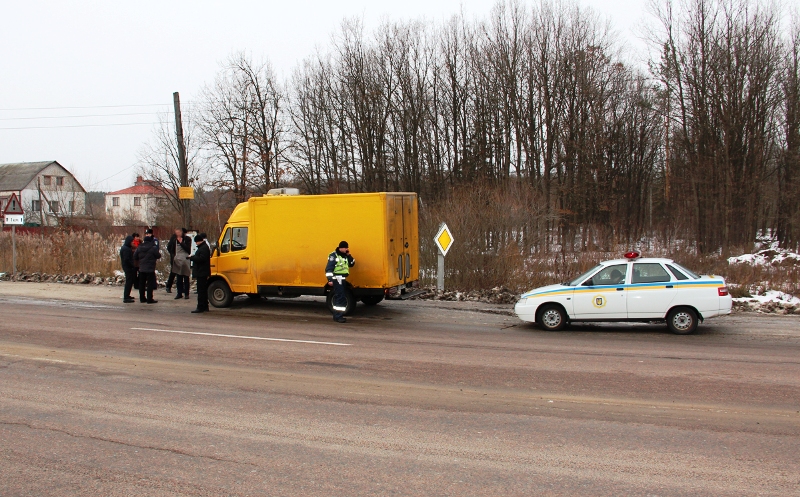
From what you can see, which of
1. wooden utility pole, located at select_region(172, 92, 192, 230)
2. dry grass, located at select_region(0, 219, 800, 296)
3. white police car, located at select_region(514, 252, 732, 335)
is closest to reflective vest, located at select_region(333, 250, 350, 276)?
white police car, located at select_region(514, 252, 732, 335)

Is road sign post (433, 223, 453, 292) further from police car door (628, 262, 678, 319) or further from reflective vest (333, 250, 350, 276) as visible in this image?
police car door (628, 262, 678, 319)

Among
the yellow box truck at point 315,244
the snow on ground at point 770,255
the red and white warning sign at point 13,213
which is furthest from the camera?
the snow on ground at point 770,255

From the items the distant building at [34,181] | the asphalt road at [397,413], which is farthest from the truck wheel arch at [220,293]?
the distant building at [34,181]

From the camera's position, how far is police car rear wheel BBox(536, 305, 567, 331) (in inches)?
510

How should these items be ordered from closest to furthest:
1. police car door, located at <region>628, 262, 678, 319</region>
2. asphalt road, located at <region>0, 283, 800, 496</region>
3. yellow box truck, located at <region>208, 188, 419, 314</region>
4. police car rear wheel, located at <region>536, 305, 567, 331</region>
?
asphalt road, located at <region>0, 283, 800, 496</region> < police car door, located at <region>628, 262, 678, 319</region> < police car rear wheel, located at <region>536, 305, 567, 331</region> < yellow box truck, located at <region>208, 188, 419, 314</region>

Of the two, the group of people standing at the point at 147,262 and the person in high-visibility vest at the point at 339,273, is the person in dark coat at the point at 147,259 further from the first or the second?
the person in high-visibility vest at the point at 339,273

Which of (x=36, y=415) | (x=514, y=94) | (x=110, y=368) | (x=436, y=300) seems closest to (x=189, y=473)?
(x=36, y=415)

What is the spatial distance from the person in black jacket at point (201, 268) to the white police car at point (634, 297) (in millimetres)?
7880

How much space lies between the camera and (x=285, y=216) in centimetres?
1528

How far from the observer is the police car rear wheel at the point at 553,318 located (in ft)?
42.5

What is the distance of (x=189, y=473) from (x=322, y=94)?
154 ft

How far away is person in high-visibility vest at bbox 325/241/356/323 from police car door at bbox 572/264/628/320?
193 inches

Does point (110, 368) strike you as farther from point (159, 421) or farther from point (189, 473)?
point (189, 473)

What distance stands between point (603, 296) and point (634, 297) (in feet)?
1.91
